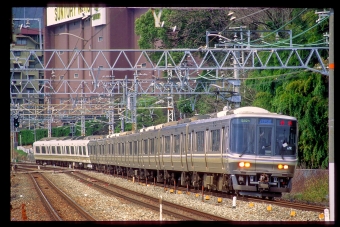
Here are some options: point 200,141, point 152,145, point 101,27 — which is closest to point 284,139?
point 200,141

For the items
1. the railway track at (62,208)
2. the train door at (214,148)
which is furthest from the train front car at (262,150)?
the railway track at (62,208)

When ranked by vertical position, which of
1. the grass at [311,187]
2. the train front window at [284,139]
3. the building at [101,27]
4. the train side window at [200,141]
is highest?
the building at [101,27]

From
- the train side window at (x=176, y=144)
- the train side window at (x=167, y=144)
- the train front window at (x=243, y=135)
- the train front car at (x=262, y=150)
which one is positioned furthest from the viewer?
the train side window at (x=167, y=144)

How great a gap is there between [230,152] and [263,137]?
0.98 meters

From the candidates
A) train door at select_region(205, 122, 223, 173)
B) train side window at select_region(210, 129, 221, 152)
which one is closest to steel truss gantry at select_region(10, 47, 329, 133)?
train door at select_region(205, 122, 223, 173)

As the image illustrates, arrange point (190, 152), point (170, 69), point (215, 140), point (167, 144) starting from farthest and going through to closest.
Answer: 1. point (170, 69)
2. point (167, 144)
3. point (190, 152)
4. point (215, 140)

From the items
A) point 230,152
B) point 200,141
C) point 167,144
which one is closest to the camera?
point 230,152

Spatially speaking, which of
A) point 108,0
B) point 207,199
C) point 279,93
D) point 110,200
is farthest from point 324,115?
point 108,0

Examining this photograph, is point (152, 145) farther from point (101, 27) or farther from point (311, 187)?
point (101, 27)

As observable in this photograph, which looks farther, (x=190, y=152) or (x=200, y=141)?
(x=190, y=152)

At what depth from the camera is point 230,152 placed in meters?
20.0

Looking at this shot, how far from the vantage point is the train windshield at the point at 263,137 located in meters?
19.7

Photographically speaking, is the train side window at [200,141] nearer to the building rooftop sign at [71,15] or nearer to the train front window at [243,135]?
the train front window at [243,135]

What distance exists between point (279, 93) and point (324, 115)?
11.2 ft
